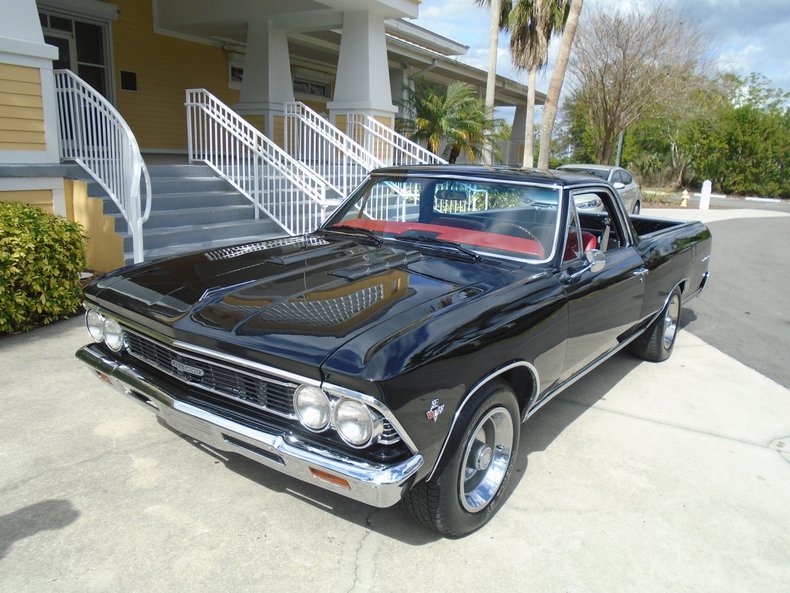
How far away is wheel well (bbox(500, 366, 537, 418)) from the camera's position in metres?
3.01

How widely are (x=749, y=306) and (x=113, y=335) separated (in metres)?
7.63

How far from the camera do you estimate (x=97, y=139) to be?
23.1 feet

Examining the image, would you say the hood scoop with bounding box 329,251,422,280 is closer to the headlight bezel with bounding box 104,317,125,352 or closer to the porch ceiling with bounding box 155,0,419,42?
the headlight bezel with bounding box 104,317,125,352

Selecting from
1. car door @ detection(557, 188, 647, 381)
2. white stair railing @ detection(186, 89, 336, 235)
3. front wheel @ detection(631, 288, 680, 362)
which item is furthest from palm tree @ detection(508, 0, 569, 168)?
car door @ detection(557, 188, 647, 381)

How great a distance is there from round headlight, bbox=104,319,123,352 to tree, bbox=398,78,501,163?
12327mm

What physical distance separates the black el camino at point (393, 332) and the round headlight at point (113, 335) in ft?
0.05

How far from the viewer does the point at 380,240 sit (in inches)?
153

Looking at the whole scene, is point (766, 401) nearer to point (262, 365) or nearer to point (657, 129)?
point (262, 365)

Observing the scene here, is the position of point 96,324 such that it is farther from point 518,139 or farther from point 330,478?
point 518,139

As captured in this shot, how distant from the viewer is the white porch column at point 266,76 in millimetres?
10734

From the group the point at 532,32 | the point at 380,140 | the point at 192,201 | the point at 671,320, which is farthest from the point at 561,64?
the point at 671,320

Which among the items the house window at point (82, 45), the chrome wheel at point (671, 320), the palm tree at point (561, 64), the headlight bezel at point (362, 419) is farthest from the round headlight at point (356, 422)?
the palm tree at point (561, 64)

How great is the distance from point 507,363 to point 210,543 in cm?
156

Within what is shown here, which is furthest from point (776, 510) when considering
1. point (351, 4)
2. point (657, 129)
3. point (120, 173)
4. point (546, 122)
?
point (657, 129)
